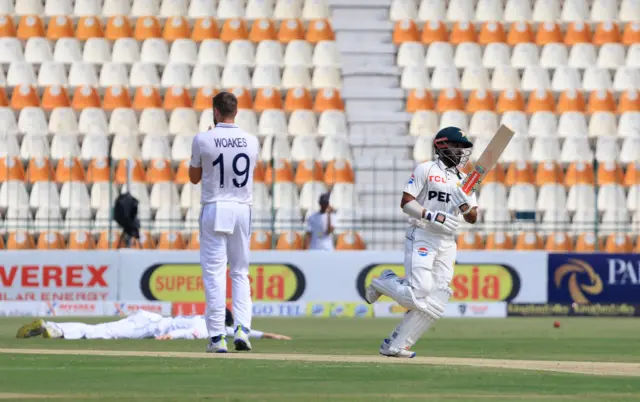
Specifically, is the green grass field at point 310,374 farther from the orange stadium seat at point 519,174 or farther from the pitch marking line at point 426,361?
the orange stadium seat at point 519,174

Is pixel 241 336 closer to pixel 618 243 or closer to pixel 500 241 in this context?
pixel 500 241

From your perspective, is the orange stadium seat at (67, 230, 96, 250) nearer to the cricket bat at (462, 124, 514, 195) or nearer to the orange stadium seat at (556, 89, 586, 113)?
the orange stadium seat at (556, 89, 586, 113)

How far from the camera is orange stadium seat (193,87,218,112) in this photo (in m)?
23.5

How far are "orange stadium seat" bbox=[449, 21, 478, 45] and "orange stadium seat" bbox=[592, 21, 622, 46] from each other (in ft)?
7.50

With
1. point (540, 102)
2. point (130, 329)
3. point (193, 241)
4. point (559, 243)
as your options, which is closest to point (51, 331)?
point (130, 329)

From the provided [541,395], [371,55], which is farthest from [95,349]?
[371,55]

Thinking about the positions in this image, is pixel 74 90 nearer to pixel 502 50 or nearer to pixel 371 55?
pixel 371 55

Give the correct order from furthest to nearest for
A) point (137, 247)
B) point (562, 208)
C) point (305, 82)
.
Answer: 1. point (305, 82)
2. point (562, 208)
3. point (137, 247)

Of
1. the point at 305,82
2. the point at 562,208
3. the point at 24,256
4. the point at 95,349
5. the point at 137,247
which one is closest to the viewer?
the point at 95,349

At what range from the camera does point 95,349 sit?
1082cm

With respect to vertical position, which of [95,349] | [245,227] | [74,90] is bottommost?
[95,349]

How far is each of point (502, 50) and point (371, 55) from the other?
2.40 meters

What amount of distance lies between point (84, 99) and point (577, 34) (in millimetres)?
9133

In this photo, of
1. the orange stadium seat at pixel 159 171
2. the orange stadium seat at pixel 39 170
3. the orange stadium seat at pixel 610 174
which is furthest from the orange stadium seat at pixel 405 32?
the orange stadium seat at pixel 39 170
